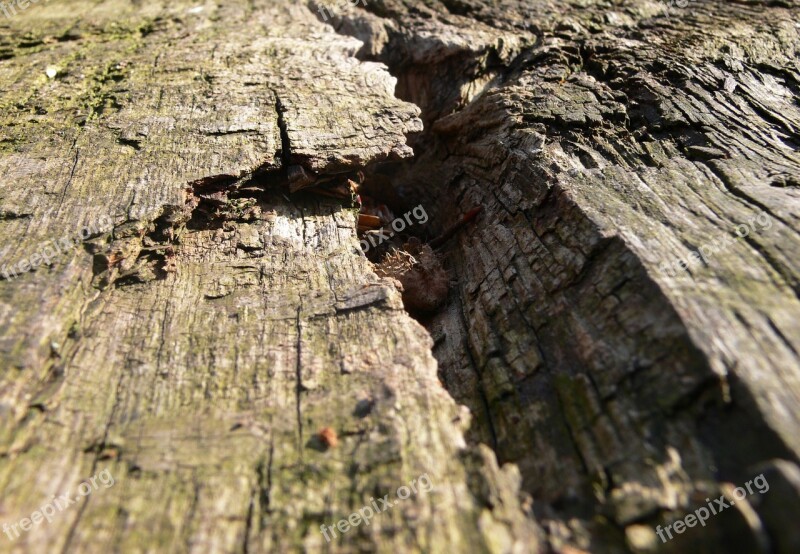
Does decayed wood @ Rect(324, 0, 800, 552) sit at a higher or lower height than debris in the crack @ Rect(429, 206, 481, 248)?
higher

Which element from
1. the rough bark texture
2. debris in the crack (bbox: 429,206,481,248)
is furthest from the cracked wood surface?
debris in the crack (bbox: 429,206,481,248)

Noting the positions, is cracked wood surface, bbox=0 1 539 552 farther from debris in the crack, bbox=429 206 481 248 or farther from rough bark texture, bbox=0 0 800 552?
debris in the crack, bbox=429 206 481 248

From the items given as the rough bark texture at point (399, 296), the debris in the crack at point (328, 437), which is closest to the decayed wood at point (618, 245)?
the rough bark texture at point (399, 296)

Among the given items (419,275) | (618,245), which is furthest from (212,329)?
(618,245)

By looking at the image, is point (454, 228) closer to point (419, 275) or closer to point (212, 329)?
point (419, 275)

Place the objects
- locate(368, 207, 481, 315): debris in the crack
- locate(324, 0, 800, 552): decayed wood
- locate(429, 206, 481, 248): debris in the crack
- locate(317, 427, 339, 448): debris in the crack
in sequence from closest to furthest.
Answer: locate(324, 0, 800, 552): decayed wood → locate(317, 427, 339, 448): debris in the crack → locate(368, 207, 481, 315): debris in the crack → locate(429, 206, 481, 248): debris in the crack

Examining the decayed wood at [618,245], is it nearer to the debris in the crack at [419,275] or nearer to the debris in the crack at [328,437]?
the debris in the crack at [419,275]
